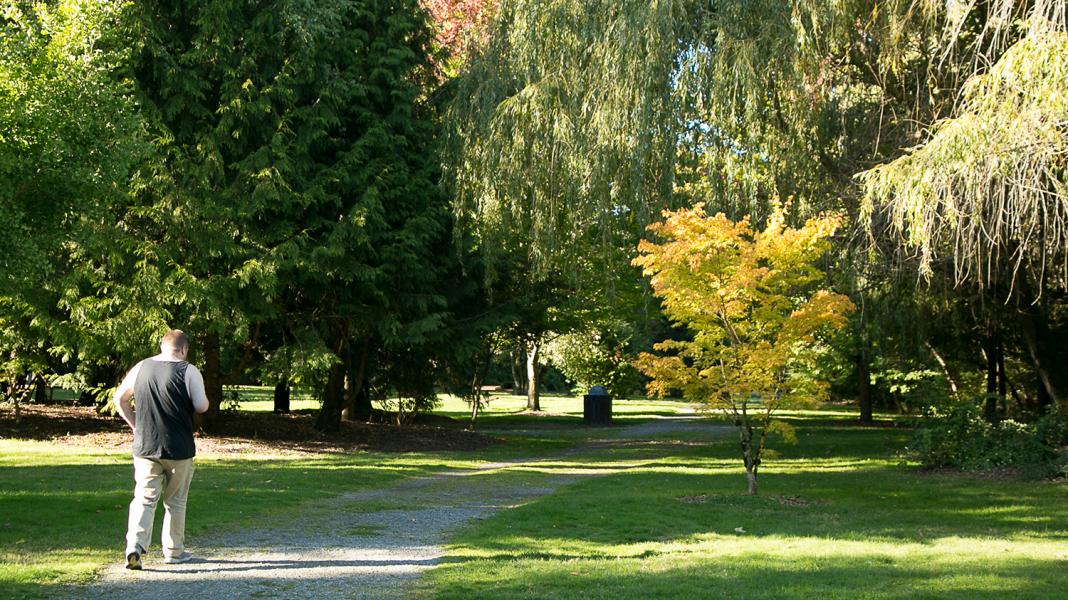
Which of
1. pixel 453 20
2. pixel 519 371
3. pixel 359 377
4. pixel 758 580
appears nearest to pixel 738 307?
pixel 758 580

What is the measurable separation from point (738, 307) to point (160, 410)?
766 cm

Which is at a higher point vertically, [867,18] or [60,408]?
[867,18]

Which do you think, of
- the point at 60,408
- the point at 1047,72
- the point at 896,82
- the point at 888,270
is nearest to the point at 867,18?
the point at 896,82

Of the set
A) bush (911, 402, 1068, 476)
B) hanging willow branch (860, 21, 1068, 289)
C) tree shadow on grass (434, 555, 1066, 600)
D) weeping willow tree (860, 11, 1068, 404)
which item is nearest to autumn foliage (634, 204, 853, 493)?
weeping willow tree (860, 11, 1068, 404)

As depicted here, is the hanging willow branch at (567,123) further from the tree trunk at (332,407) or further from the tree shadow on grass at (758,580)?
the tree trunk at (332,407)

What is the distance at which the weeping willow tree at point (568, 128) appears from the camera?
12969mm

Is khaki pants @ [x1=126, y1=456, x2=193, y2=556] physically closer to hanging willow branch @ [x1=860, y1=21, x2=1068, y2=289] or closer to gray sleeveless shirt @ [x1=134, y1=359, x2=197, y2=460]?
gray sleeveless shirt @ [x1=134, y1=359, x2=197, y2=460]

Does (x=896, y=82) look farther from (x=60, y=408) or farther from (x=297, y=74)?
(x=60, y=408)

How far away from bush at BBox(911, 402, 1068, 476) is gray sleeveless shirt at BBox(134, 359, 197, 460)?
13.5m

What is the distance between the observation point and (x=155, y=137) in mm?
17516

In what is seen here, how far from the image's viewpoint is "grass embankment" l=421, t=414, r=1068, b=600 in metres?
6.88

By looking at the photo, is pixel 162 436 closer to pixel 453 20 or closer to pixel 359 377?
pixel 359 377

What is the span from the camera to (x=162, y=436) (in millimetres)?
6918

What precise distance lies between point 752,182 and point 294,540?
784 centimetres
